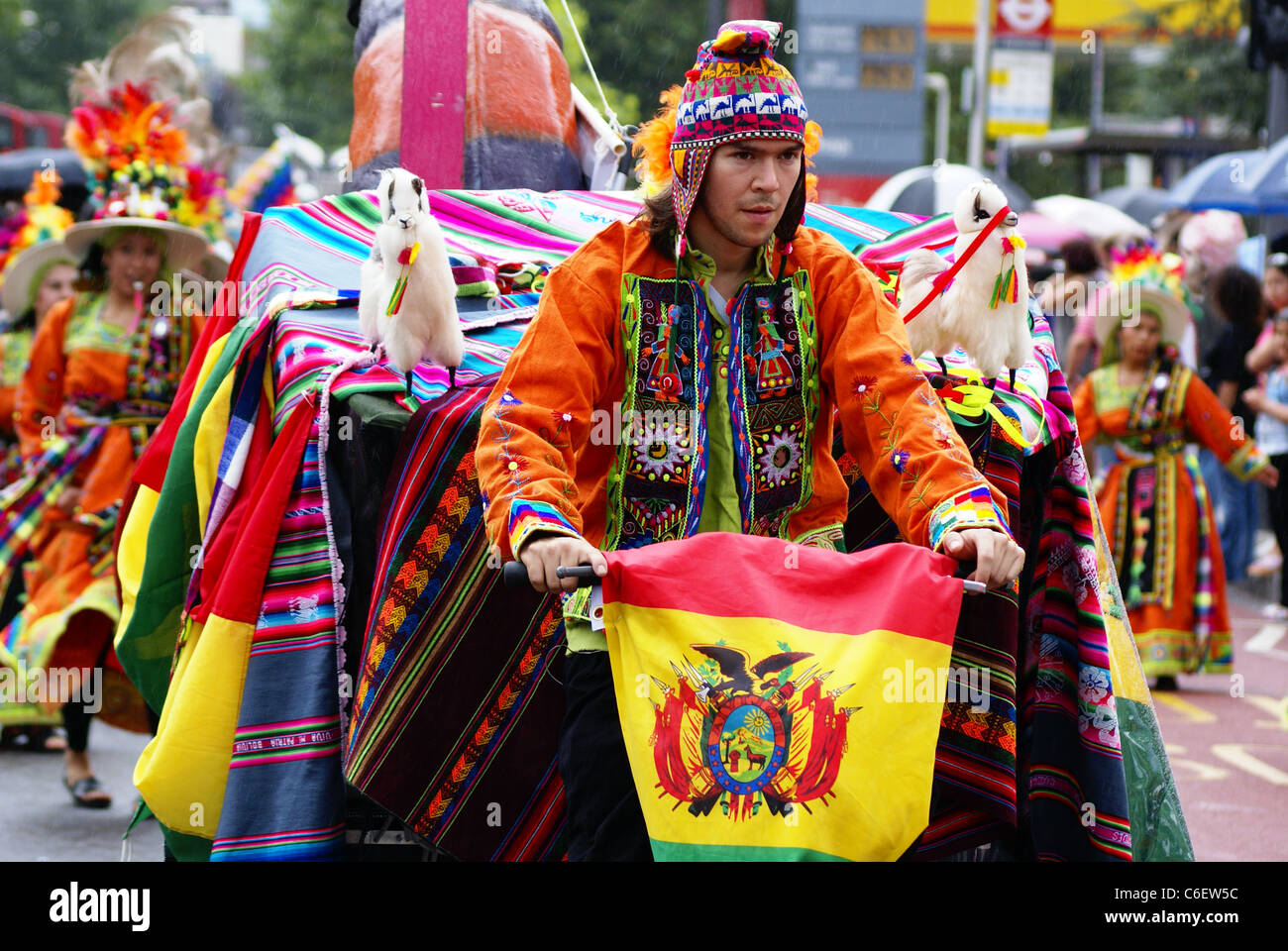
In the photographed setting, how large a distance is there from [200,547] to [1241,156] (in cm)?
1370

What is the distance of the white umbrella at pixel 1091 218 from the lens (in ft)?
57.1

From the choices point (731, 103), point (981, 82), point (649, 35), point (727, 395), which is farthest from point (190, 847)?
point (649, 35)

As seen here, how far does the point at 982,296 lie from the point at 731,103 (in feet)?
3.35

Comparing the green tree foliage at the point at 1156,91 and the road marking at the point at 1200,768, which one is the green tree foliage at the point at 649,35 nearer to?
the green tree foliage at the point at 1156,91

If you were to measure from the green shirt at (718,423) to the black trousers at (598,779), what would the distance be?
0.48m

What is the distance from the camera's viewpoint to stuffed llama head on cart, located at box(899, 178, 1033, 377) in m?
4.27

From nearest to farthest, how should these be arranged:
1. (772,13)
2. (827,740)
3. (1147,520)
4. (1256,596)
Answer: (827,740), (1147,520), (1256,596), (772,13)

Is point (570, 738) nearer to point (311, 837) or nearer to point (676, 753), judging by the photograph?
point (676, 753)

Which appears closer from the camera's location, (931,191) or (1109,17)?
(931,191)

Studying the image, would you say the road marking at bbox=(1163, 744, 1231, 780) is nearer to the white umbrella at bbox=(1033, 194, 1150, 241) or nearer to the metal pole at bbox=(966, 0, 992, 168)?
the white umbrella at bbox=(1033, 194, 1150, 241)

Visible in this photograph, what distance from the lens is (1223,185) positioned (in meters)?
15.6

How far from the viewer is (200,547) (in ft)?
15.8

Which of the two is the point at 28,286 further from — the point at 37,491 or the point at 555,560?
the point at 555,560
